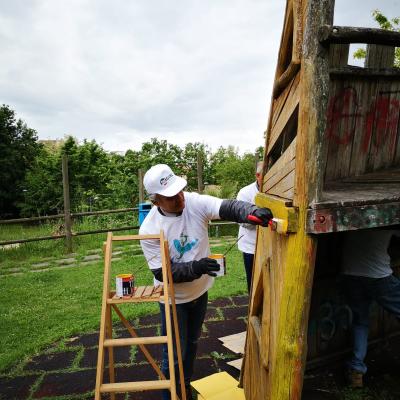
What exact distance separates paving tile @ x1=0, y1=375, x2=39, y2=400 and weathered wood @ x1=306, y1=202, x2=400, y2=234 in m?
3.25

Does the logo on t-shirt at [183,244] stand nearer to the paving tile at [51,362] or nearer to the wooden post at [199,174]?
the paving tile at [51,362]

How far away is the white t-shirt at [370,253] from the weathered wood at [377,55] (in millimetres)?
1209

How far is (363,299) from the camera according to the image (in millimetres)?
3029

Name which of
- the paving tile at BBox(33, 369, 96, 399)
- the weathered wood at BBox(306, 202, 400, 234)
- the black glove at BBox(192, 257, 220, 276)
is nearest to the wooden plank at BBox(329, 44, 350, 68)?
the weathered wood at BBox(306, 202, 400, 234)

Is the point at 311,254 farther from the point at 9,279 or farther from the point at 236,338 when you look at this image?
the point at 9,279

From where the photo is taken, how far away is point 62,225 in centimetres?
973

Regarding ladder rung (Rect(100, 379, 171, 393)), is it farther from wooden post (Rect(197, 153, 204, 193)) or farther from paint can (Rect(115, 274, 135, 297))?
wooden post (Rect(197, 153, 204, 193))

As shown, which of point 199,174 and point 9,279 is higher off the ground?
point 199,174

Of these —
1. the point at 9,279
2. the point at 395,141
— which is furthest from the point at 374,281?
the point at 9,279

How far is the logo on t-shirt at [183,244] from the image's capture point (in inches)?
106

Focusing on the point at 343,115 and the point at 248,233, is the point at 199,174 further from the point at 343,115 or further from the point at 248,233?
the point at 343,115

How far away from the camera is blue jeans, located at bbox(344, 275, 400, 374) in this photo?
2811 millimetres

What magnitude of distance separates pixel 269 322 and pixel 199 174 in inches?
329

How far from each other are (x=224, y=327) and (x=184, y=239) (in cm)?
233
